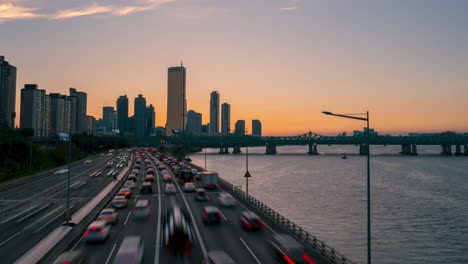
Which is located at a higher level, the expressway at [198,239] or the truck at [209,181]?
the truck at [209,181]

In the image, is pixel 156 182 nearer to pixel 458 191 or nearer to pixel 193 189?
pixel 193 189

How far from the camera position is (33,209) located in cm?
4138

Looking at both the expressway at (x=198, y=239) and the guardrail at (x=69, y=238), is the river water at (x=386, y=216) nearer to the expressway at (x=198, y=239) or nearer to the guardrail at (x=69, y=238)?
the expressway at (x=198, y=239)

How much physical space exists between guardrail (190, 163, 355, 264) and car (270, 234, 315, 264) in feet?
6.50

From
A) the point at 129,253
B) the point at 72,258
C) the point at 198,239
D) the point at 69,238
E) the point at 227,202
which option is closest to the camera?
the point at 129,253

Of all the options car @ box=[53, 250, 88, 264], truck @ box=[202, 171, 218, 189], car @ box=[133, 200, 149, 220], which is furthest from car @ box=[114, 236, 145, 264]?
truck @ box=[202, 171, 218, 189]

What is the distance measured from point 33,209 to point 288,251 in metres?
35.1

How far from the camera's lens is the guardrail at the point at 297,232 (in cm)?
2282

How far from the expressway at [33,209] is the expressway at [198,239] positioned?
5.15 metres

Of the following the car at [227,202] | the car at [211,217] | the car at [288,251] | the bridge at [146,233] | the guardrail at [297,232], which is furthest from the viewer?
the car at [227,202]

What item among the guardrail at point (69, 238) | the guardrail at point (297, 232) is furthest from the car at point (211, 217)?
the guardrail at point (69, 238)

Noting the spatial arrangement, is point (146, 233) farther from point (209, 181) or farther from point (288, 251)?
point (209, 181)

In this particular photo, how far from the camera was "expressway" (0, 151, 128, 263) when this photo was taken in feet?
90.5

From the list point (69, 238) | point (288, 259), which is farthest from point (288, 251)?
point (69, 238)
